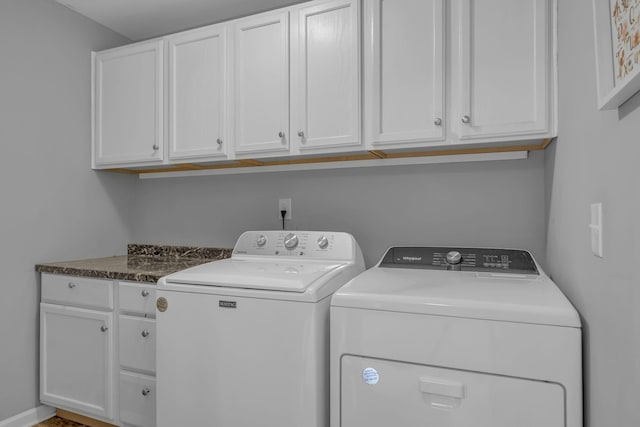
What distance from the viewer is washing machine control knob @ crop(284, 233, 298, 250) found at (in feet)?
6.20

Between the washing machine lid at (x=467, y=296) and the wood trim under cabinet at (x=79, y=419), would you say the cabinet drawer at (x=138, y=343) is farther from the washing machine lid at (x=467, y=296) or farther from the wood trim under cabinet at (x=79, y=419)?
the washing machine lid at (x=467, y=296)

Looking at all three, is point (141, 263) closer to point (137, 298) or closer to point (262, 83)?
point (137, 298)

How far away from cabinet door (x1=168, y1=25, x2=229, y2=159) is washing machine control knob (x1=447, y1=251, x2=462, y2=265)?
1264 mm

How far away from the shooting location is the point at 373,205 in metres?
2.09

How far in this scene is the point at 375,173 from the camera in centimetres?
208

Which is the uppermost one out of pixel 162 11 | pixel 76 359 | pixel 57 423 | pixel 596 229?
pixel 162 11

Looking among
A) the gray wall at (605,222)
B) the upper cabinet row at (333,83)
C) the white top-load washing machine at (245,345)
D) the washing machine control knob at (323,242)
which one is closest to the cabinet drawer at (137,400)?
the white top-load washing machine at (245,345)

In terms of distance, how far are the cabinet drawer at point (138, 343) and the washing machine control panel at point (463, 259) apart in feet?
3.89

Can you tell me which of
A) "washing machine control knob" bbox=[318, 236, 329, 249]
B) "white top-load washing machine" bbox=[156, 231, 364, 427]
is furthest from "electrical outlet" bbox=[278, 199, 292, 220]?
"white top-load washing machine" bbox=[156, 231, 364, 427]

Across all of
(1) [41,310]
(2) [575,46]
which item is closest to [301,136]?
(2) [575,46]

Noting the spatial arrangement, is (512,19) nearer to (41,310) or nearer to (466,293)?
(466,293)

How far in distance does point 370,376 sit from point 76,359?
5.62 ft

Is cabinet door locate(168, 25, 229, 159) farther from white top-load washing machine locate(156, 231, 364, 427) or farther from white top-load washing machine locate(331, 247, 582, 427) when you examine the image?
white top-load washing machine locate(331, 247, 582, 427)

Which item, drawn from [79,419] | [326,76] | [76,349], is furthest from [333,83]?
[79,419]
